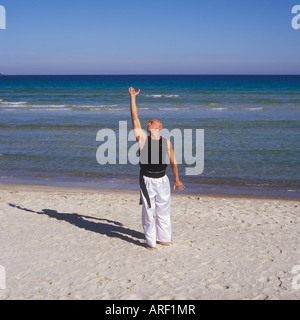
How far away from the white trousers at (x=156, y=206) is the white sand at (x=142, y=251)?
11.2 inches

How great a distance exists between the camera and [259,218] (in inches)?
291

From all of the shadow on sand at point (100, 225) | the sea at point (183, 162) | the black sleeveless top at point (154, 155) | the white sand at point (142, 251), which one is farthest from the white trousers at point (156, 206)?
the sea at point (183, 162)

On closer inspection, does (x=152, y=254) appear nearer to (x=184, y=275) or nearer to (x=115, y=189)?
(x=184, y=275)

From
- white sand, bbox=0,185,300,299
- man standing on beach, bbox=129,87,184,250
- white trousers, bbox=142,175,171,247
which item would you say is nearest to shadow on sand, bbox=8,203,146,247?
white sand, bbox=0,185,300,299

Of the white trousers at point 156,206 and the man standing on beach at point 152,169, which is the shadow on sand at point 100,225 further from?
the man standing on beach at point 152,169

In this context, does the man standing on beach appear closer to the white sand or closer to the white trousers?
the white trousers

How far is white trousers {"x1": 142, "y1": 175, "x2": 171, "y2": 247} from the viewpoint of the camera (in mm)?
5426

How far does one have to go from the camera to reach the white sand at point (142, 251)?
464 centimetres

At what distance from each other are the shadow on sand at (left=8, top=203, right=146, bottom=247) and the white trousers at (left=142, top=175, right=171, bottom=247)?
43cm

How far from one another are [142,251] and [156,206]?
27.5 inches

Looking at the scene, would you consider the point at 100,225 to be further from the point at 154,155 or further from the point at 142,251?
the point at 154,155

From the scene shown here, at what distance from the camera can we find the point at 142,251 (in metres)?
5.75
